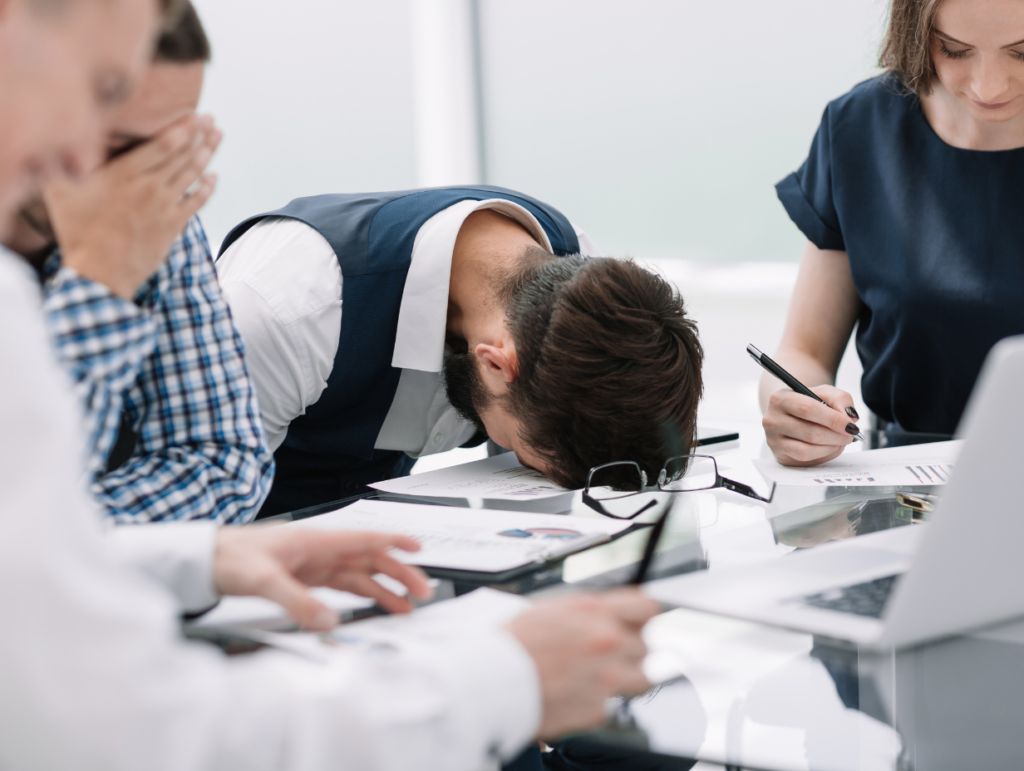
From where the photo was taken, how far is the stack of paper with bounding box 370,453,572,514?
1124 millimetres

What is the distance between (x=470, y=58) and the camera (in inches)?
162

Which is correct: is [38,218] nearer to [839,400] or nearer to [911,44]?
[839,400]

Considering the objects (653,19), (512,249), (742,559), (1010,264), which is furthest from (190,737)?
(653,19)

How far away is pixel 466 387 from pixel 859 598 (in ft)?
2.40

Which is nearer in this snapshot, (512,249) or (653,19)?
(512,249)

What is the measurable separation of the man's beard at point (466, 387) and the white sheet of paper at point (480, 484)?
0.08 meters

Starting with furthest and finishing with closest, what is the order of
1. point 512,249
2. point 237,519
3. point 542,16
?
point 542,16 < point 512,249 < point 237,519

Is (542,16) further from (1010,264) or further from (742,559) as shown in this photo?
(742,559)

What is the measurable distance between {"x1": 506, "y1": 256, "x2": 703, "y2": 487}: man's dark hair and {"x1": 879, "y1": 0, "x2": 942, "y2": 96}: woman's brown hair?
573 millimetres

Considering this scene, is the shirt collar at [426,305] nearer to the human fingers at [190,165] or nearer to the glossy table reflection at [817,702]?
the human fingers at [190,165]

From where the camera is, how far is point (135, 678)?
427mm

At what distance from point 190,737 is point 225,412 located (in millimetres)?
623

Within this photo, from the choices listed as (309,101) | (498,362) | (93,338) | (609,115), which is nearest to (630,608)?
(93,338)

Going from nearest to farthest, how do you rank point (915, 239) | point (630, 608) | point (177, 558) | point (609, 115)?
point (630, 608) < point (177, 558) < point (915, 239) < point (609, 115)
